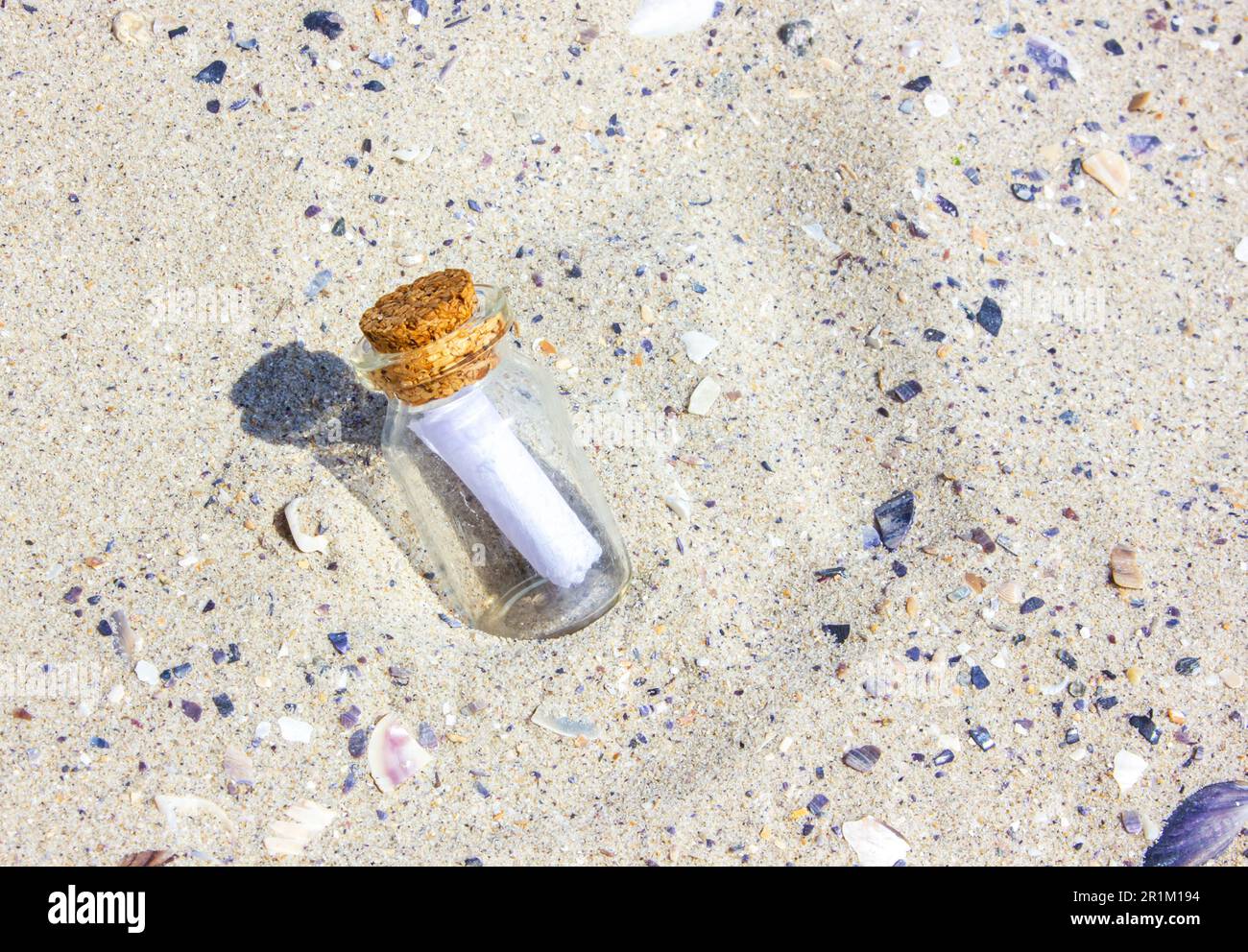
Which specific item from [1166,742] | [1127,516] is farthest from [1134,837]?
[1127,516]

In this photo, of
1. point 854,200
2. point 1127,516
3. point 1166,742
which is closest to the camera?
point 1166,742

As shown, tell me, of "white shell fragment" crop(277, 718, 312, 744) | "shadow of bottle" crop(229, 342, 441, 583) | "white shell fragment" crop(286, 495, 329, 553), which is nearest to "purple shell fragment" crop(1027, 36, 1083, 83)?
A: "shadow of bottle" crop(229, 342, 441, 583)

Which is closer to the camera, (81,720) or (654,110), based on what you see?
(81,720)

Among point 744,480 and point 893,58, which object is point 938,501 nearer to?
point 744,480

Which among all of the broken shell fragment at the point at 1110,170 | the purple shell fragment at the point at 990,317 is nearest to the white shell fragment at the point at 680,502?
the purple shell fragment at the point at 990,317

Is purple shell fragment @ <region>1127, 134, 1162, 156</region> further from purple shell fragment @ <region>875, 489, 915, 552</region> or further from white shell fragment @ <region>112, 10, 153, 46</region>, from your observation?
white shell fragment @ <region>112, 10, 153, 46</region>

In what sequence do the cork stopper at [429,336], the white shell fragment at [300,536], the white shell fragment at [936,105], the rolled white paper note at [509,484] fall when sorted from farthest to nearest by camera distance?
the white shell fragment at [936,105] < the white shell fragment at [300,536] < the rolled white paper note at [509,484] < the cork stopper at [429,336]

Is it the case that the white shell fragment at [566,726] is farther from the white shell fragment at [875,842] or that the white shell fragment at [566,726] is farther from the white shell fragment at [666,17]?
the white shell fragment at [666,17]
